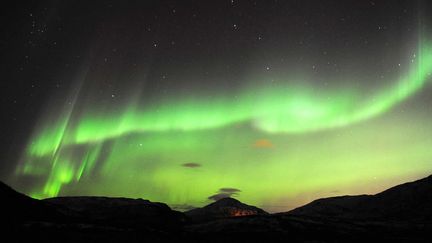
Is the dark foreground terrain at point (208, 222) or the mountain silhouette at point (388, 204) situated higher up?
the mountain silhouette at point (388, 204)

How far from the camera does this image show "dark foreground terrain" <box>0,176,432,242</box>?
168 feet

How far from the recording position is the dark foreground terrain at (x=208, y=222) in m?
51.3

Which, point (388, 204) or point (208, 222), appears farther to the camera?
point (388, 204)

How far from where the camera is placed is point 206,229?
81250 millimetres

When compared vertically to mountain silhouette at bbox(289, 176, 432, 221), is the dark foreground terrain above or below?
below

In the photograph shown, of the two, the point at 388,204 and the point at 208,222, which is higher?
the point at 388,204

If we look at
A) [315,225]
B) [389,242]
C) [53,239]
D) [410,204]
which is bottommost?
[53,239]

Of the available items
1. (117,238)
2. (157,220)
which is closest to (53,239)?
(117,238)

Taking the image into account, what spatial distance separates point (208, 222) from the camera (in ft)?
295

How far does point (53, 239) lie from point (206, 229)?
143ft

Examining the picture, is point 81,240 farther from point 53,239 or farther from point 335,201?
point 335,201

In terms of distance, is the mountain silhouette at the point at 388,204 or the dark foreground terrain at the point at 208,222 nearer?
the dark foreground terrain at the point at 208,222

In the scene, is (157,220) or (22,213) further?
(157,220)

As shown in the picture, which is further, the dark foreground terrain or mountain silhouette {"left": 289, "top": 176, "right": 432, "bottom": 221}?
mountain silhouette {"left": 289, "top": 176, "right": 432, "bottom": 221}
